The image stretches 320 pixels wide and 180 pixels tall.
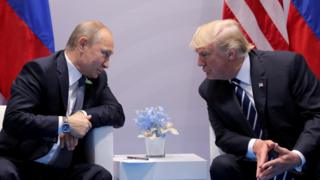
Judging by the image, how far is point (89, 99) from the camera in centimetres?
319

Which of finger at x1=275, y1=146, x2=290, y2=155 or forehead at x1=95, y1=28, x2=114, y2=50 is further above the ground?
forehead at x1=95, y1=28, x2=114, y2=50

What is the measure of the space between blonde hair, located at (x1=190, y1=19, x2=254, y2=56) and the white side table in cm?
73

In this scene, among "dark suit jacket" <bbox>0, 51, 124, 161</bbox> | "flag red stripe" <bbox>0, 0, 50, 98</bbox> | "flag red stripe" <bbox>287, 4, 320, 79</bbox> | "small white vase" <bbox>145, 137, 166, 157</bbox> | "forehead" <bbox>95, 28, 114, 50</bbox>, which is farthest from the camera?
"flag red stripe" <bbox>287, 4, 320, 79</bbox>

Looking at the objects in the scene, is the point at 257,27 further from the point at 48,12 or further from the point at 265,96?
the point at 48,12

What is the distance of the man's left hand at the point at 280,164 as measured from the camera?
2.64m

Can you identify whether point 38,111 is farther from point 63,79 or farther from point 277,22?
→ point 277,22

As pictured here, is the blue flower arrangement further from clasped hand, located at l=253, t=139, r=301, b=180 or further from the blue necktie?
clasped hand, located at l=253, t=139, r=301, b=180

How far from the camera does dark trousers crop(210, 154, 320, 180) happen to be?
2834 mm

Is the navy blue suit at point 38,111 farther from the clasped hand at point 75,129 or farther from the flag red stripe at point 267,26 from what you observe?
the flag red stripe at point 267,26

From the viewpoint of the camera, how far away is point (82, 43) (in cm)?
312

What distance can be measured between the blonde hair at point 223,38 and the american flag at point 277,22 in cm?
99

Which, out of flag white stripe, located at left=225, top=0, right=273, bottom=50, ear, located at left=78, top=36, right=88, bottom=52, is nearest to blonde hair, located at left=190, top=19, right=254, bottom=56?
ear, located at left=78, top=36, right=88, bottom=52

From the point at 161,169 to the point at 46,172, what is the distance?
668mm

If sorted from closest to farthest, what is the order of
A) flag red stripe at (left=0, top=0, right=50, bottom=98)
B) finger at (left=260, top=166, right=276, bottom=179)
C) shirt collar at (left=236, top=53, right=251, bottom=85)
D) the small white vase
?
1. finger at (left=260, top=166, right=276, bottom=179)
2. shirt collar at (left=236, top=53, right=251, bottom=85)
3. the small white vase
4. flag red stripe at (left=0, top=0, right=50, bottom=98)
